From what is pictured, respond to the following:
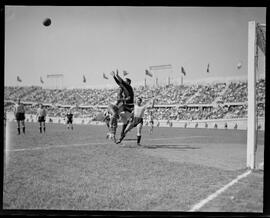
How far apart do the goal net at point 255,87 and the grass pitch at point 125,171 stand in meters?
0.11

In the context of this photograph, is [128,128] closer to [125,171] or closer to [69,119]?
[125,171]

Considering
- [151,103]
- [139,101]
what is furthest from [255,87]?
[139,101]

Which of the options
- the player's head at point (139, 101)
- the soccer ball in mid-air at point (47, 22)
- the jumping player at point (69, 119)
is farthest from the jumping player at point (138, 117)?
the soccer ball in mid-air at point (47, 22)

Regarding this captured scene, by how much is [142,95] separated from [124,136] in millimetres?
656

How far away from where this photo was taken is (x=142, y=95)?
17.2 ft

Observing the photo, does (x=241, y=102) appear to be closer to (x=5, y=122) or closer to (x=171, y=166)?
(x=171, y=166)

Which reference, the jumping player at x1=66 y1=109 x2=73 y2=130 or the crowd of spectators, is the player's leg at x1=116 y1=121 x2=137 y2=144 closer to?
the crowd of spectators

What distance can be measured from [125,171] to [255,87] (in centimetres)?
210

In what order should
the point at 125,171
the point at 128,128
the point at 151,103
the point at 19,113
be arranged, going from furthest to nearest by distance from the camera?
the point at 128,128
the point at 151,103
the point at 19,113
the point at 125,171

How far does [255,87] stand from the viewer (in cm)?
487

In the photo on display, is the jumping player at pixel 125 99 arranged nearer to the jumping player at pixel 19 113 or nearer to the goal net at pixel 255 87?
the jumping player at pixel 19 113

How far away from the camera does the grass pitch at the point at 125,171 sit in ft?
14.8

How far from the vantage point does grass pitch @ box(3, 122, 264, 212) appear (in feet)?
14.8

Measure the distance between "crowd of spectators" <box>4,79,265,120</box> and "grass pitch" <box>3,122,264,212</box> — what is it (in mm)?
259
